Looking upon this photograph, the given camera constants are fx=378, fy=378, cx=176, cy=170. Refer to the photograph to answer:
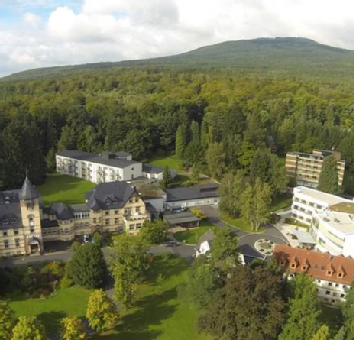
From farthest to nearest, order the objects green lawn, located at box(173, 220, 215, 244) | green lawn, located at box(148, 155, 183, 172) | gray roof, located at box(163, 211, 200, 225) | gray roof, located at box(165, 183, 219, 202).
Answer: green lawn, located at box(148, 155, 183, 172)
gray roof, located at box(165, 183, 219, 202)
gray roof, located at box(163, 211, 200, 225)
green lawn, located at box(173, 220, 215, 244)

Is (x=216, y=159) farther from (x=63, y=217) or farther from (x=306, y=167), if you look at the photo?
(x=63, y=217)

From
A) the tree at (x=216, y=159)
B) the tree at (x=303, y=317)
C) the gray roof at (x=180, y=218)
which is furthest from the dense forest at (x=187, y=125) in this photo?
the tree at (x=303, y=317)

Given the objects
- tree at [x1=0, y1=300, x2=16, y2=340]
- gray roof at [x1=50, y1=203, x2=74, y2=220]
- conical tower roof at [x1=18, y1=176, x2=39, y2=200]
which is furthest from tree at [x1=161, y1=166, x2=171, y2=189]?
tree at [x1=0, y1=300, x2=16, y2=340]

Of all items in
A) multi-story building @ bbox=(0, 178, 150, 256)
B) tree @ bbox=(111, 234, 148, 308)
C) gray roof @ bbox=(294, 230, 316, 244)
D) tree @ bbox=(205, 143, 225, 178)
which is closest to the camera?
tree @ bbox=(111, 234, 148, 308)

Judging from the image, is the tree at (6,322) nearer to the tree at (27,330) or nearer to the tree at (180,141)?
the tree at (27,330)

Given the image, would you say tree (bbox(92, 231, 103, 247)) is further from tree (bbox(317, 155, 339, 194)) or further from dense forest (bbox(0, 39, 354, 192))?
tree (bbox(317, 155, 339, 194))

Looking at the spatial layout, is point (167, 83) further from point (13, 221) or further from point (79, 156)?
point (13, 221)

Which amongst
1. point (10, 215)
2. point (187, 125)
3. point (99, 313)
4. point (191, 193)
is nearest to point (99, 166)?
point (191, 193)
